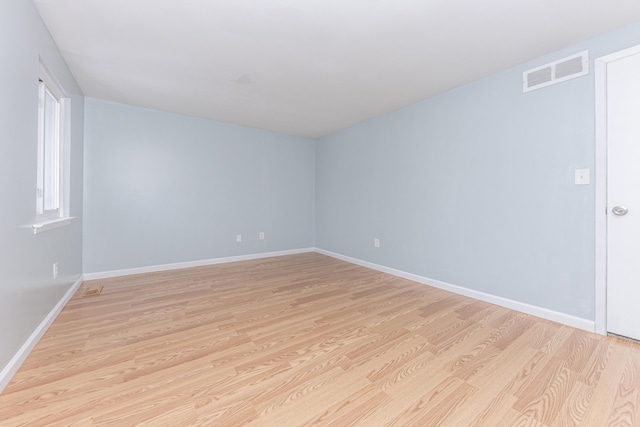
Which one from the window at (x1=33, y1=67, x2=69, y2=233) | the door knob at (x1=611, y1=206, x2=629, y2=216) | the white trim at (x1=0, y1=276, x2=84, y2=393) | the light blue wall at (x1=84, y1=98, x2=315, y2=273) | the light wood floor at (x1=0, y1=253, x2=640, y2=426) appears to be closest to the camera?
the light wood floor at (x1=0, y1=253, x2=640, y2=426)

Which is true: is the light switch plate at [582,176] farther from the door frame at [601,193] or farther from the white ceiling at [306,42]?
the white ceiling at [306,42]

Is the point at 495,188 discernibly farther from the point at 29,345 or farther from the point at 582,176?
the point at 29,345

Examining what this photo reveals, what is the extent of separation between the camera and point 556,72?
207cm

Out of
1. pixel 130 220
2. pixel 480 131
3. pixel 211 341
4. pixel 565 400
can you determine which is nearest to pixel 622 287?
pixel 565 400

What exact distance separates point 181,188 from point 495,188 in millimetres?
3897

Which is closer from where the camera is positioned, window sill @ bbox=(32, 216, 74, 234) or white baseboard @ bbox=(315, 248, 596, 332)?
window sill @ bbox=(32, 216, 74, 234)

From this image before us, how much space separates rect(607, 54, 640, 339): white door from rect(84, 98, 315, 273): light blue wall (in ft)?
12.7

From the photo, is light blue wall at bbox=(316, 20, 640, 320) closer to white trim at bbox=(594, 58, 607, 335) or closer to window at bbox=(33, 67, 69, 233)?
white trim at bbox=(594, 58, 607, 335)

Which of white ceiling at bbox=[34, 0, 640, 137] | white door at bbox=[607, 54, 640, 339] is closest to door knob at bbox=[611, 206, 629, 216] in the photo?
white door at bbox=[607, 54, 640, 339]

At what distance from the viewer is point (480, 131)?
2.55 m

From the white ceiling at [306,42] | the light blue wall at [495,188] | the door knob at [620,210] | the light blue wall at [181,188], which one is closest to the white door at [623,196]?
the door knob at [620,210]

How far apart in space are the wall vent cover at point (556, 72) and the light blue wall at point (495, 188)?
5 cm

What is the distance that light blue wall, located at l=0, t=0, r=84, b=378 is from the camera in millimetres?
1326

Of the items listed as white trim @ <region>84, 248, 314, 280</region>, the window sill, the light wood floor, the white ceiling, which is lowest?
the light wood floor
